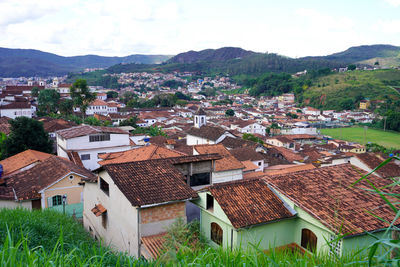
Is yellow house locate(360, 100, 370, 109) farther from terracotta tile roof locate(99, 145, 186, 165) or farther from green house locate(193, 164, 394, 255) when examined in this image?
Answer: green house locate(193, 164, 394, 255)

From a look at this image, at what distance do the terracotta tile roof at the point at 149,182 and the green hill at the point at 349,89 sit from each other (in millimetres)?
90493

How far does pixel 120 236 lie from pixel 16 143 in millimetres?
16298

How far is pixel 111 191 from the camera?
1010cm

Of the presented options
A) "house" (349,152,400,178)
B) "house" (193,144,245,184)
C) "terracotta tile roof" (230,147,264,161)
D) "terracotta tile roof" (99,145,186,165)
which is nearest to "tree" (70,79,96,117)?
"terracotta tile roof" (230,147,264,161)

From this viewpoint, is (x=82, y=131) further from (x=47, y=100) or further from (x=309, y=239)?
(x=47, y=100)

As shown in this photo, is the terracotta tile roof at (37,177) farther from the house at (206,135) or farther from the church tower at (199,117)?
the church tower at (199,117)

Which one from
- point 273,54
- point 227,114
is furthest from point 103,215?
point 273,54

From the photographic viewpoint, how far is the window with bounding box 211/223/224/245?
939 centimetres

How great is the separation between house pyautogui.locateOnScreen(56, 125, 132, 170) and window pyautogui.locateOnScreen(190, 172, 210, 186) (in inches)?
498

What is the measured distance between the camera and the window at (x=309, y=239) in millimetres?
8988

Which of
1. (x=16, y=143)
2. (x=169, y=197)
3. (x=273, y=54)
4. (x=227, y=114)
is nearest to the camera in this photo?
(x=169, y=197)

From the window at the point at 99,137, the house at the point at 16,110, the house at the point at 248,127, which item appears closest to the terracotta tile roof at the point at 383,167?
the window at the point at 99,137

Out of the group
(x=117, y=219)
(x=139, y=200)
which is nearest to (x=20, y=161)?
(x=117, y=219)

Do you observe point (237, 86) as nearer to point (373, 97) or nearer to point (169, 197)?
point (373, 97)
